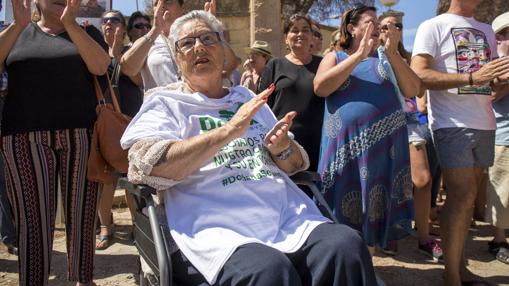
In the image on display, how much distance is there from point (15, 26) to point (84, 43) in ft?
1.14

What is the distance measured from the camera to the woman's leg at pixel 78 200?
280 cm

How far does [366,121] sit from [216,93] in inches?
39.4

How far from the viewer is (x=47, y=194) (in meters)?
2.75

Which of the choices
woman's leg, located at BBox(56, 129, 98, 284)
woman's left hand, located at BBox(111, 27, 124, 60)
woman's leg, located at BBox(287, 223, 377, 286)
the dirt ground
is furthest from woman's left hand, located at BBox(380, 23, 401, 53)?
woman's left hand, located at BBox(111, 27, 124, 60)

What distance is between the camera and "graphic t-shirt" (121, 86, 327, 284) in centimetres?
190

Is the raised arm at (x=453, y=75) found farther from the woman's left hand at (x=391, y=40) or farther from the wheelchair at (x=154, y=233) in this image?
the wheelchair at (x=154, y=233)

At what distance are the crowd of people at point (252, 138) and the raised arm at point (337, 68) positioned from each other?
1 cm

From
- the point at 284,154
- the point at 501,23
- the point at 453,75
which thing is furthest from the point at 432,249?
the point at 284,154

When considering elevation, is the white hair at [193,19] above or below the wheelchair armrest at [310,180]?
above

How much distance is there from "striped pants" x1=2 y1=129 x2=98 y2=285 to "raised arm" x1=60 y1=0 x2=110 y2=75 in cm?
38

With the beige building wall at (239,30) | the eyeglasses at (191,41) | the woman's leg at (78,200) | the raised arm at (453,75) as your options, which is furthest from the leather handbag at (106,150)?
the beige building wall at (239,30)

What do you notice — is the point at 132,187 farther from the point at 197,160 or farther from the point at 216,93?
the point at 216,93

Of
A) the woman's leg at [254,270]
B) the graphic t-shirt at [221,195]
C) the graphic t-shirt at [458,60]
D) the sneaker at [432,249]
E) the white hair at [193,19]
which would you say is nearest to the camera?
the woman's leg at [254,270]

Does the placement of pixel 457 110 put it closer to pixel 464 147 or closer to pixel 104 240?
pixel 464 147
